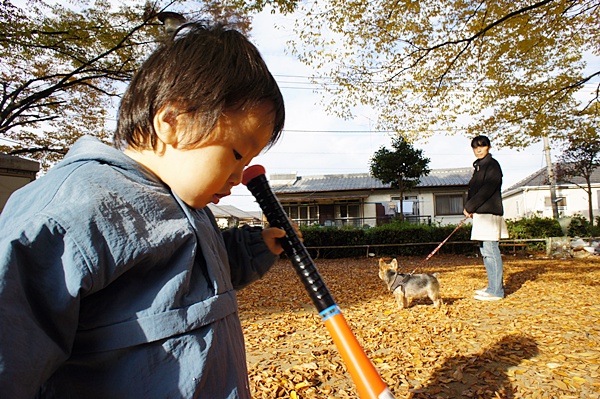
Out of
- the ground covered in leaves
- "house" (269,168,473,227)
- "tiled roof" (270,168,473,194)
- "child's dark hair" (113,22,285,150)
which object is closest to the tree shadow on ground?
the ground covered in leaves

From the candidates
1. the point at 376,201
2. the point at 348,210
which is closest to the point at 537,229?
the point at 376,201

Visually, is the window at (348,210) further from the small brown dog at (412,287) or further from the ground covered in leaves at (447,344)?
the small brown dog at (412,287)

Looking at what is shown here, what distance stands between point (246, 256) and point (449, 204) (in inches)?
1008

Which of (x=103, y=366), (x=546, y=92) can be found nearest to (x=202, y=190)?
(x=103, y=366)

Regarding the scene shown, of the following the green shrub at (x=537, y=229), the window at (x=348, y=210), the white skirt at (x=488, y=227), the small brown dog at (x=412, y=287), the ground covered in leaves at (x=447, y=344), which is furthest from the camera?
the window at (x=348, y=210)

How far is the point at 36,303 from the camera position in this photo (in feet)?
1.92

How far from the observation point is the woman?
4895mm

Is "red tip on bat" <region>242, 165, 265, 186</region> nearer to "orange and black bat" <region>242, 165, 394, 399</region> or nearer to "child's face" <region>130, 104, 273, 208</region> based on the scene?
"orange and black bat" <region>242, 165, 394, 399</region>

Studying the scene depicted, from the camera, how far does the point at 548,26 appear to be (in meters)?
7.51

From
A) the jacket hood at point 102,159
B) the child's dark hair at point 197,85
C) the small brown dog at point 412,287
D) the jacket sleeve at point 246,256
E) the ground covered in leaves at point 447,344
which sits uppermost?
the child's dark hair at point 197,85

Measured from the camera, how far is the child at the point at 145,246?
23.4 inches

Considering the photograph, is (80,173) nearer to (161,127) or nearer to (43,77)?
(161,127)

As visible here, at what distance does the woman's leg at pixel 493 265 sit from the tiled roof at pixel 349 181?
63.8 feet

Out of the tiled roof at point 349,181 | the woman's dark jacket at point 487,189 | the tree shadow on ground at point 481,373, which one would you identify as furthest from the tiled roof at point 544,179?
the tree shadow on ground at point 481,373
